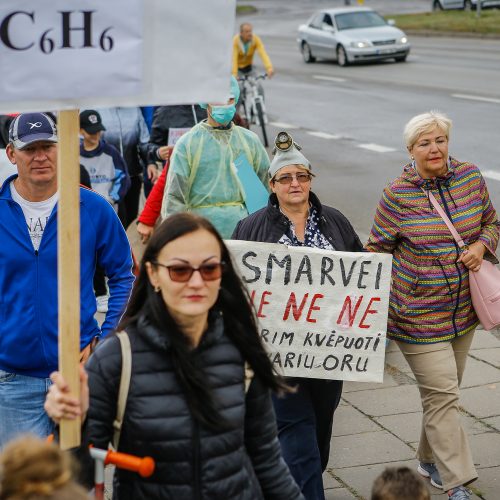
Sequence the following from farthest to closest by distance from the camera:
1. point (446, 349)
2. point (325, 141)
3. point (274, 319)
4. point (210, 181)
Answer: point (325, 141) → point (210, 181) → point (446, 349) → point (274, 319)

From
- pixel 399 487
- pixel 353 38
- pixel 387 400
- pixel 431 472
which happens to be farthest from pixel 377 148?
pixel 353 38

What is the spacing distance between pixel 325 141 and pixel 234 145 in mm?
11993

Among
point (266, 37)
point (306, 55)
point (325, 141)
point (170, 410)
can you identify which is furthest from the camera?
point (266, 37)

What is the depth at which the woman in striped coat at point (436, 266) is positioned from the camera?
19.7ft

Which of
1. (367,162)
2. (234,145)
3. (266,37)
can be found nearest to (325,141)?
(367,162)

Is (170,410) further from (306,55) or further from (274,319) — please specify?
(306,55)

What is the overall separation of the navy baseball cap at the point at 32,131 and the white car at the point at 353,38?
2756cm

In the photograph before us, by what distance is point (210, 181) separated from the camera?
284 inches

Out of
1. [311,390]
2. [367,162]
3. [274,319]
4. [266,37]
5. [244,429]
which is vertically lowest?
[266,37]

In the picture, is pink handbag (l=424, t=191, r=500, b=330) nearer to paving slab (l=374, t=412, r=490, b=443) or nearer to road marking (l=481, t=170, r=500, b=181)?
paving slab (l=374, t=412, r=490, b=443)

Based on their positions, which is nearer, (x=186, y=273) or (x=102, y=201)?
(x=186, y=273)

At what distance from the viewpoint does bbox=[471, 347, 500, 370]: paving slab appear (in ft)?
27.2

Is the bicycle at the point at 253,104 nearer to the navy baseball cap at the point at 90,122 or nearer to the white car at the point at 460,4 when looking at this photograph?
the navy baseball cap at the point at 90,122

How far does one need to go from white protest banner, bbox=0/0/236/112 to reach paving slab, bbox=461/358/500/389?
4.78 metres
